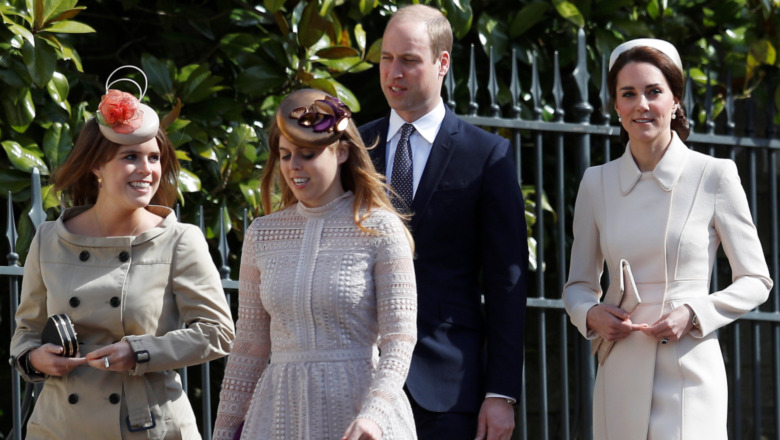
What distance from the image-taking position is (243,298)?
3217mm

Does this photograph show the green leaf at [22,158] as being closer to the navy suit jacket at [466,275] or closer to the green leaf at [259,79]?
the green leaf at [259,79]

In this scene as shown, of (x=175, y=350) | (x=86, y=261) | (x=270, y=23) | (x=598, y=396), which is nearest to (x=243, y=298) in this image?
(x=175, y=350)

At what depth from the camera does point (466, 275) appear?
3.58 meters

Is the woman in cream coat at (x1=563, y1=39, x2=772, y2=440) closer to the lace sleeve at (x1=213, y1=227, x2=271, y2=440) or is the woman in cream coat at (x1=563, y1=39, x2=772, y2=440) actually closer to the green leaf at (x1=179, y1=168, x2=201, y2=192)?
the lace sleeve at (x1=213, y1=227, x2=271, y2=440)

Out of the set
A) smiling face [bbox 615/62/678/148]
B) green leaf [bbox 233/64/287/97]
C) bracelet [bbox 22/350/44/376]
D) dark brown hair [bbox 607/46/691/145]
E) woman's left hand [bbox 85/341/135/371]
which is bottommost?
bracelet [bbox 22/350/44/376]

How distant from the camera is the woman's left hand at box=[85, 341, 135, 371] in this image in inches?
133

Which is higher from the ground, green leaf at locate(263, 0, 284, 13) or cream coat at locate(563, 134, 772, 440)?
green leaf at locate(263, 0, 284, 13)

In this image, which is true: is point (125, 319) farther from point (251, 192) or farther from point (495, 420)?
point (251, 192)

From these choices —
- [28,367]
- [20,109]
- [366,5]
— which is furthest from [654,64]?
[20,109]

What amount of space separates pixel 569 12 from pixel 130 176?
2.37 m

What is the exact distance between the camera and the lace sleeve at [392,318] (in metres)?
2.90

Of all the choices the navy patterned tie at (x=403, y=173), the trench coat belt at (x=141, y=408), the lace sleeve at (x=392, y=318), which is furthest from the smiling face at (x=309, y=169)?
the trench coat belt at (x=141, y=408)

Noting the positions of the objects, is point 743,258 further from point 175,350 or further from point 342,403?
point 175,350

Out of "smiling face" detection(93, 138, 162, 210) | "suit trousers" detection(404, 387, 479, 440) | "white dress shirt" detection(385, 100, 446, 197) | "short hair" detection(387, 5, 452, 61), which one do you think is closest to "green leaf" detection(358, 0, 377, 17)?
"short hair" detection(387, 5, 452, 61)
